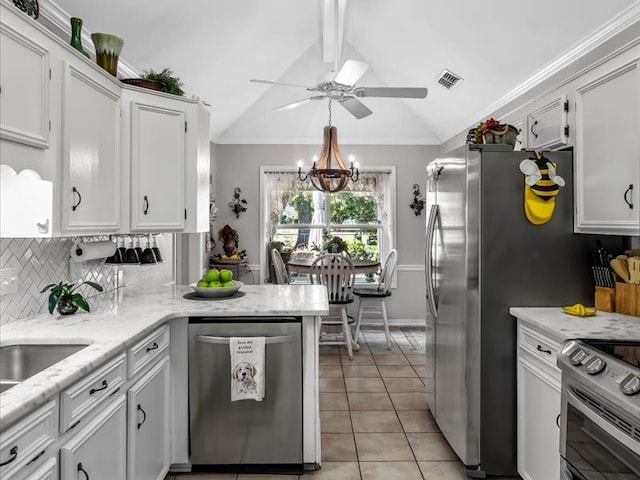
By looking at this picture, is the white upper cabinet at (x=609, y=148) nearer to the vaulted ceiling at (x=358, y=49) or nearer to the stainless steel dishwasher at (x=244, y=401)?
the vaulted ceiling at (x=358, y=49)

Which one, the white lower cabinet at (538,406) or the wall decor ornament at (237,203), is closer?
the white lower cabinet at (538,406)

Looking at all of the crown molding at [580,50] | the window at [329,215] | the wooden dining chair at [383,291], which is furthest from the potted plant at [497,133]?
the window at [329,215]

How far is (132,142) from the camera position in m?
2.54

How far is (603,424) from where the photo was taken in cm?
153

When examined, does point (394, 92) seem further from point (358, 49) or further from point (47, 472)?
point (47, 472)

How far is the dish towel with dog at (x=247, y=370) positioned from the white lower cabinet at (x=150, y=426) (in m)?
0.35

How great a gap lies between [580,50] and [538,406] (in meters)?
2.12

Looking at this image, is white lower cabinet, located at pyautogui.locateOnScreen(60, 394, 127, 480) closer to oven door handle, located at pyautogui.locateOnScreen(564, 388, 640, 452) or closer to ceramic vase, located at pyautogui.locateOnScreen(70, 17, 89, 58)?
ceramic vase, located at pyautogui.locateOnScreen(70, 17, 89, 58)

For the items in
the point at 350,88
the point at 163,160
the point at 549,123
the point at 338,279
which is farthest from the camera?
the point at 338,279

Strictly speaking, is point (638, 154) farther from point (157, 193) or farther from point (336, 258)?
point (336, 258)

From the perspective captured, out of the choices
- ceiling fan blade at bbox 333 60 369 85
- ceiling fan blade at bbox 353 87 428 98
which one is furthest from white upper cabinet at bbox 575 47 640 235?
ceiling fan blade at bbox 333 60 369 85

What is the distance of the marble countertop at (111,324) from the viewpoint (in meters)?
1.30

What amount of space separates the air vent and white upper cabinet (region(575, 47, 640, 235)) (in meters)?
1.68

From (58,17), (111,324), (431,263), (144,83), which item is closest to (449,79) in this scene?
(431,263)
